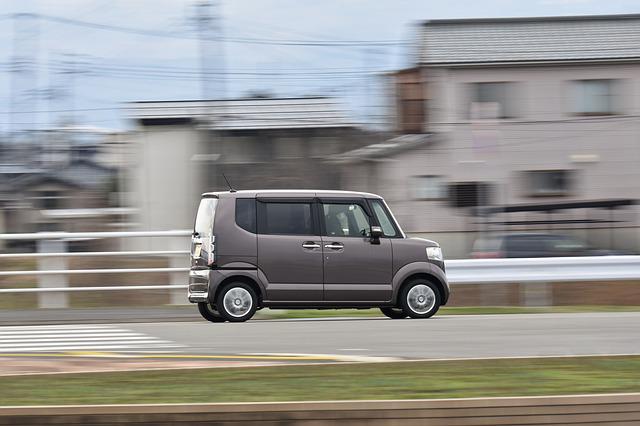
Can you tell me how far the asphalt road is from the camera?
9305 mm

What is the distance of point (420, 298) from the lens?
1363 centimetres

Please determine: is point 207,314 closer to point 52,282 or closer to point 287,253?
point 287,253

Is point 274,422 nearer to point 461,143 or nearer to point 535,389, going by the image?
point 535,389

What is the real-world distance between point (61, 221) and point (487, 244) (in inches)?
568

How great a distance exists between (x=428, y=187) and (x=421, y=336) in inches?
884

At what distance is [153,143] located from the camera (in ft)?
109

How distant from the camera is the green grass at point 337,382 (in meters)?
6.43

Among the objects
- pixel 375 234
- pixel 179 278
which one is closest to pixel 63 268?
pixel 179 278

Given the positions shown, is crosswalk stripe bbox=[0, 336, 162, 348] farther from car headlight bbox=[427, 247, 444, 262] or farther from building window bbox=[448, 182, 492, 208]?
building window bbox=[448, 182, 492, 208]

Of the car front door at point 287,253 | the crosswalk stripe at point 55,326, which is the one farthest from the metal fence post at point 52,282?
the car front door at point 287,253

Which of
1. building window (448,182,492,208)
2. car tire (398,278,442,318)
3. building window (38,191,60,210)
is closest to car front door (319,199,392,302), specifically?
car tire (398,278,442,318)

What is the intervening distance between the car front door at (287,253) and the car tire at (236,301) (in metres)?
0.24

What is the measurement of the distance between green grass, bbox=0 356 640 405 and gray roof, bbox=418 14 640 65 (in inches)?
1024

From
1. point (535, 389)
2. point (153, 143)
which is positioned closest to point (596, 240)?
point (153, 143)
